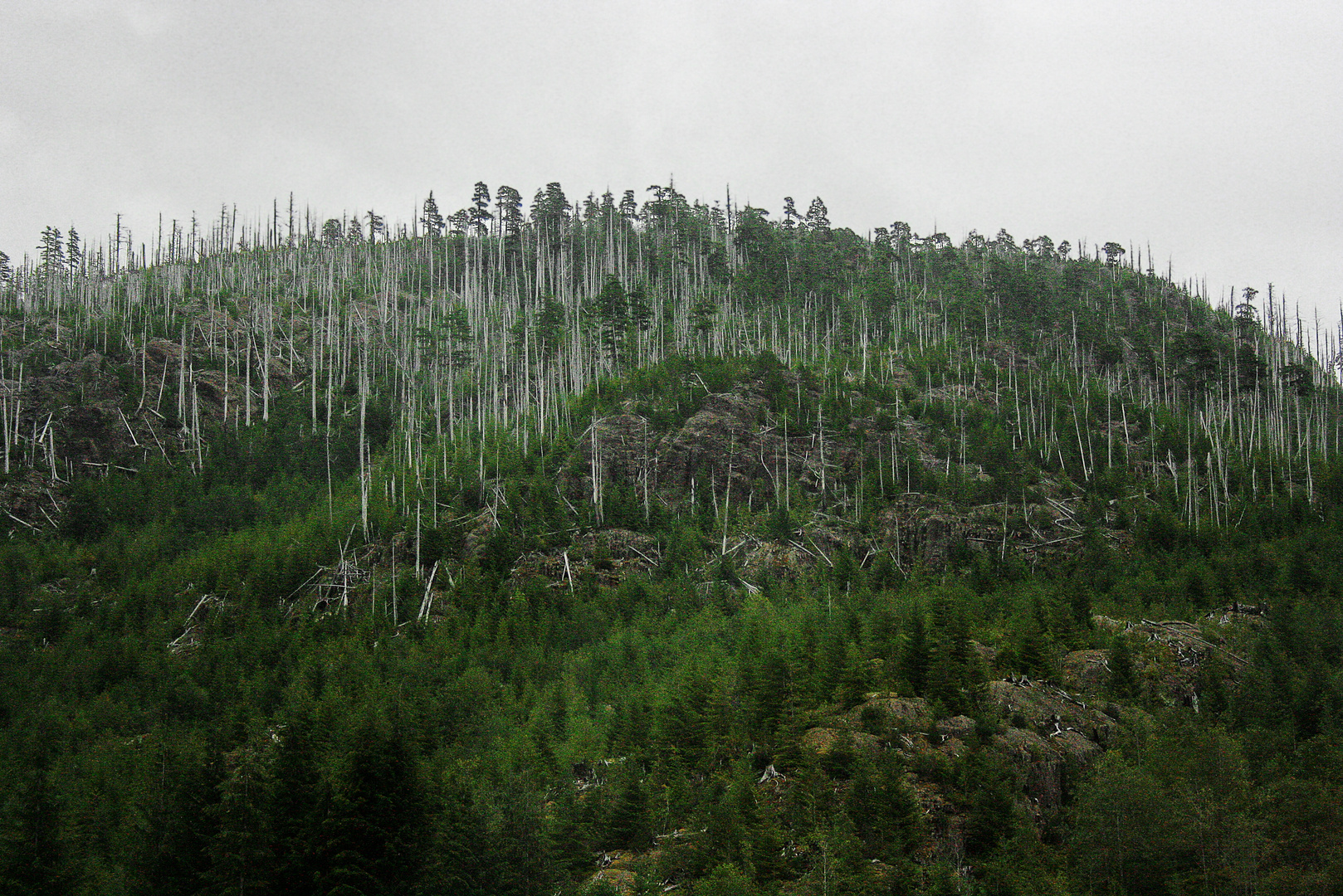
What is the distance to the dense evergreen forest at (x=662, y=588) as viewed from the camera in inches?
991

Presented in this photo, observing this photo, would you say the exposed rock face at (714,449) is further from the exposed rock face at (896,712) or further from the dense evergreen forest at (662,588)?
the exposed rock face at (896,712)

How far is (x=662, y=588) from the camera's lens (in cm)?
5034

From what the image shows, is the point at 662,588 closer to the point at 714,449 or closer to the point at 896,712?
the point at 714,449

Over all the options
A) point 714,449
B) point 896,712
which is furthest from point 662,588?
point 896,712

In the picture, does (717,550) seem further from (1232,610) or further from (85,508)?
(85,508)

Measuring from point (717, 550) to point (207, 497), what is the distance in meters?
39.5

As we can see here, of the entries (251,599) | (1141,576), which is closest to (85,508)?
(251,599)

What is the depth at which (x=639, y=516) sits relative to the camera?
58062 mm

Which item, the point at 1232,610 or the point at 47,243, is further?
the point at 47,243

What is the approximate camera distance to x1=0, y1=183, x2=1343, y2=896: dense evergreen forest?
2517cm

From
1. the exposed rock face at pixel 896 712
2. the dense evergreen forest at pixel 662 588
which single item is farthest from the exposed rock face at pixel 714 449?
the exposed rock face at pixel 896 712

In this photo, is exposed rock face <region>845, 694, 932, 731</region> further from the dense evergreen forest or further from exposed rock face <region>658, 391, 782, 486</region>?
exposed rock face <region>658, 391, 782, 486</region>

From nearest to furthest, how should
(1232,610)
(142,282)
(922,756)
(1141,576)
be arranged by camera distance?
(922,756) < (1232,610) < (1141,576) < (142,282)

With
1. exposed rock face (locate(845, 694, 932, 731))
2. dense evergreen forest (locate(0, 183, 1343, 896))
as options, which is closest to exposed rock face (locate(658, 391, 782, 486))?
dense evergreen forest (locate(0, 183, 1343, 896))
